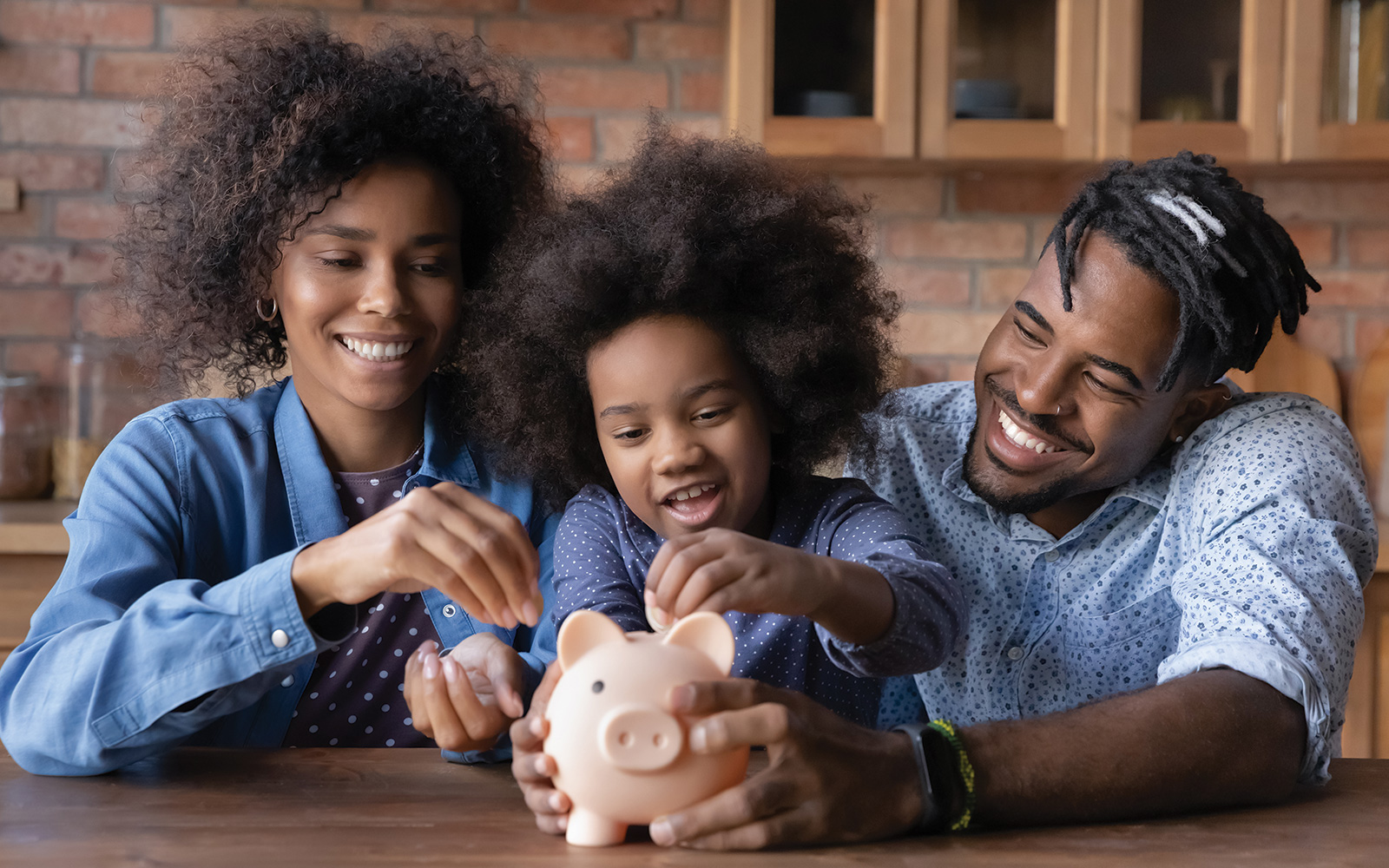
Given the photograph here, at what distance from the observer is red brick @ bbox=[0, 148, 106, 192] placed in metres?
2.53

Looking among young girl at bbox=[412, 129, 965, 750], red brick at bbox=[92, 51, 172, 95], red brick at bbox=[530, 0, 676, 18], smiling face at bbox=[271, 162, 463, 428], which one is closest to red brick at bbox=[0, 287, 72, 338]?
red brick at bbox=[92, 51, 172, 95]

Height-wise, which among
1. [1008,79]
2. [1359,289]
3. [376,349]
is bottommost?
[376,349]

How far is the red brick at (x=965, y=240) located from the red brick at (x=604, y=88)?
63 centimetres

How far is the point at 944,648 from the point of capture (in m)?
1.01

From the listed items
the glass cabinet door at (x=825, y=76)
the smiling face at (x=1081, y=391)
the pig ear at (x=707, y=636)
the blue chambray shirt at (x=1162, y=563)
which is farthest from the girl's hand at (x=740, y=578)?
the glass cabinet door at (x=825, y=76)

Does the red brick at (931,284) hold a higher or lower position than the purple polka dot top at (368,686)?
higher

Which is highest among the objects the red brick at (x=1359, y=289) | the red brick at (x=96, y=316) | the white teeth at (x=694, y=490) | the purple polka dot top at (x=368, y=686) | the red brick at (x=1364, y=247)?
the red brick at (x=1364, y=247)

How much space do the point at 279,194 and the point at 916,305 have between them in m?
1.74

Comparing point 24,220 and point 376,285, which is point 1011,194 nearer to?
point 376,285

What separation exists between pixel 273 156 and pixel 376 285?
171 millimetres

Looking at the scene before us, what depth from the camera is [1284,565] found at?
106 cm

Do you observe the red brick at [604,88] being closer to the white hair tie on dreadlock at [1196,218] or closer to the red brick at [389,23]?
the red brick at [389,23]

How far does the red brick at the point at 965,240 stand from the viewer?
2721 millimetres

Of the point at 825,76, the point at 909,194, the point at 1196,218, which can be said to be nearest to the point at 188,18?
the point at 825,76
